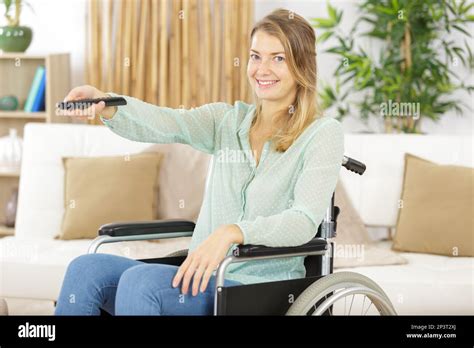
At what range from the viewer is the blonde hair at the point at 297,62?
1933 mm

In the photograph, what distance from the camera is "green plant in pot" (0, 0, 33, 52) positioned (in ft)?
13.4

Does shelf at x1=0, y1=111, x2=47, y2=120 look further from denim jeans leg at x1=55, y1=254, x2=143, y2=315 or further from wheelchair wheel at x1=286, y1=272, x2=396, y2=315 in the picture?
wheelchair wheel at x1=286, y1=272, x2=396, y2=315

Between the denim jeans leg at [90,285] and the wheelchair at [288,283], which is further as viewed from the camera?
the denim jeans leg at [90,285]

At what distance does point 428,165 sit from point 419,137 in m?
0.15

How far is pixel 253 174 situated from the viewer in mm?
1957

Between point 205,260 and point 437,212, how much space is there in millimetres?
1528

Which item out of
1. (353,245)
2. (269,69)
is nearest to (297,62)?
(269,69)

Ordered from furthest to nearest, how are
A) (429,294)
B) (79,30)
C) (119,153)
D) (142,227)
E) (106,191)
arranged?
(79,30), (119,153), (106,191), (429,294), (142,227)

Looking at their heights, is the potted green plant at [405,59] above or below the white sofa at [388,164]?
above

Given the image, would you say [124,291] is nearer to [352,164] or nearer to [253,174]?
[253,174]

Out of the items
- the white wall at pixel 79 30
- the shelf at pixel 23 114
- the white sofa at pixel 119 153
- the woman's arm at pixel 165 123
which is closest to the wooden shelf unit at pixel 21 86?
the shelf at pixel 23 114

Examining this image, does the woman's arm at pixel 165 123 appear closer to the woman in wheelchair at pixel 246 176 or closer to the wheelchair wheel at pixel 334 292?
the woman in wheelchair at pixel 246 176

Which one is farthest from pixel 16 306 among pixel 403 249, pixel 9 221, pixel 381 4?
pixel 381 4

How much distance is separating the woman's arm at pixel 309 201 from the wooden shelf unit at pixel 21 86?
246 centimetres
